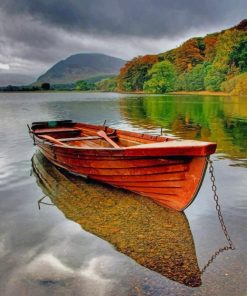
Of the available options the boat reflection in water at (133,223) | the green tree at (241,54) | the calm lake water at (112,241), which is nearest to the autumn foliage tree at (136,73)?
the green tree at (241,54)

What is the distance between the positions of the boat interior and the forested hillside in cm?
6185

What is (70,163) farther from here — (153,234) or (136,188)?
A: (153,234)

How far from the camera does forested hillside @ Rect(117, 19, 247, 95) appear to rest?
278 feet

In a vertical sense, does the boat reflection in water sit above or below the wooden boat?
below

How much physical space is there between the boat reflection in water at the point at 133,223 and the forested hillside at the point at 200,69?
6791cm

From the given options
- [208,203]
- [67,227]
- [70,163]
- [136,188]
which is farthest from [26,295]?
[70,163]

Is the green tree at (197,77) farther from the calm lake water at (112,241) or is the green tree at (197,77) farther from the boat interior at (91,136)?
the calm lake water at (112,241)

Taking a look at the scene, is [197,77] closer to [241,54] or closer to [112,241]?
[241,54]

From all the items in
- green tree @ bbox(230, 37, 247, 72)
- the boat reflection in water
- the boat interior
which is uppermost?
green tree @ bbox(230, 37, 247, 72)

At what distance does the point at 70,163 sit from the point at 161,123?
1784 centimetres

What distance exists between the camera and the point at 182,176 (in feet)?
26.7

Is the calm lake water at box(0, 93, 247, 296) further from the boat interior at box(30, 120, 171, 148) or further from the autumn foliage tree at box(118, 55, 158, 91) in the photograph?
the autumn foliage tree at box(118, 55, 158, 91)

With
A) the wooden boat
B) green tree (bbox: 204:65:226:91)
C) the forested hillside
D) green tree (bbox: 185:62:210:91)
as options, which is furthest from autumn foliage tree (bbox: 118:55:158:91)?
the wooden boat

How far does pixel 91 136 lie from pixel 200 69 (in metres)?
88.2
